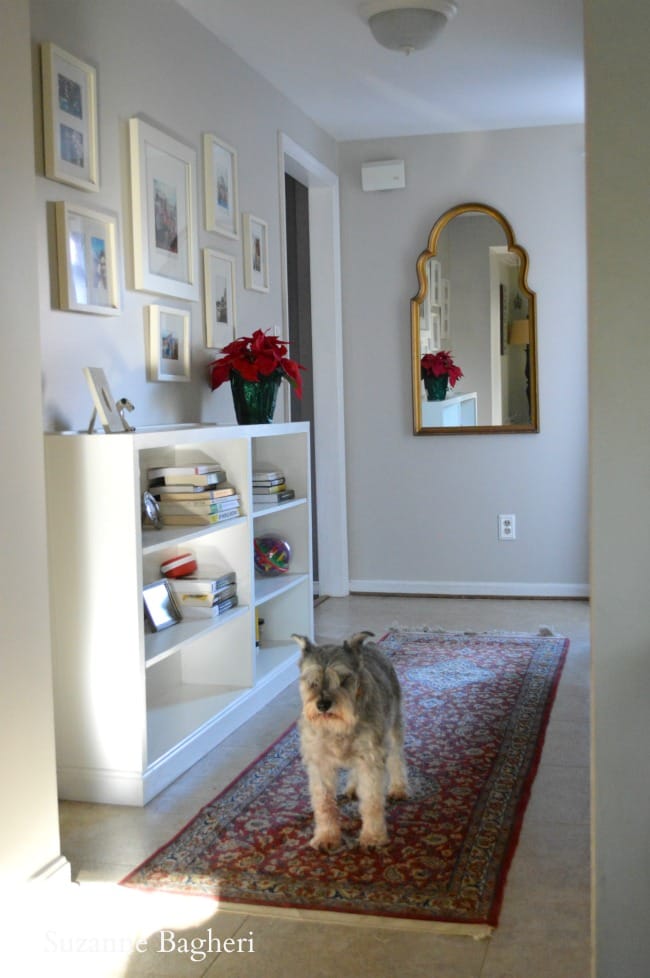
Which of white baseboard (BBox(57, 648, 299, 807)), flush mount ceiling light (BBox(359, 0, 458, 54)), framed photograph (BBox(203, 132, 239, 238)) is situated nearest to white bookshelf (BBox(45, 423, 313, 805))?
white baseboard (BBox(57, 648, 299, 807))

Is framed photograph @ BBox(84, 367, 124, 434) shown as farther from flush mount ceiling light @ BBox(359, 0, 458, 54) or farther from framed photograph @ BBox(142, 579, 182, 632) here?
flush mount ceiling light @ BBox(359, 0, 458, 54)

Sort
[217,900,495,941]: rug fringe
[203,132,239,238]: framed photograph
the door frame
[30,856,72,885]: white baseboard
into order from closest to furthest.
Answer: [217,900,495,941]: rug fringe → [30,856,72,885]: white baseboard → [203,132,239,238]: framed photograph → the door frame

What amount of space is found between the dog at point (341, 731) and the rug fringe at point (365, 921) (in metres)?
0.30

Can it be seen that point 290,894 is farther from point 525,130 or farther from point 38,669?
point 525,130

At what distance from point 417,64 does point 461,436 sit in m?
2.04

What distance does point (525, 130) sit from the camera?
219 inches

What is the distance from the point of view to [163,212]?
3506 millimetres

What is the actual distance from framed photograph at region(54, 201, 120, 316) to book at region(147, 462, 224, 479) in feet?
1.82

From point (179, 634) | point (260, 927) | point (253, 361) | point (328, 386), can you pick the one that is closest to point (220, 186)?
point (253, 361)

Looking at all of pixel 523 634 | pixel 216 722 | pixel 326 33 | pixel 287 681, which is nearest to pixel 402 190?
pixel 326 33

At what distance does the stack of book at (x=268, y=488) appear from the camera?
13.2 feet

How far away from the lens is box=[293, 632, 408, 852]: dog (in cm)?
232

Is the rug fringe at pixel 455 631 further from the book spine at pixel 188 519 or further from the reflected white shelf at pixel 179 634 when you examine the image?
the book spine at pixel 188 519

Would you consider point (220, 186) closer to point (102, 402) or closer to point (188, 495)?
point (188, 495)
